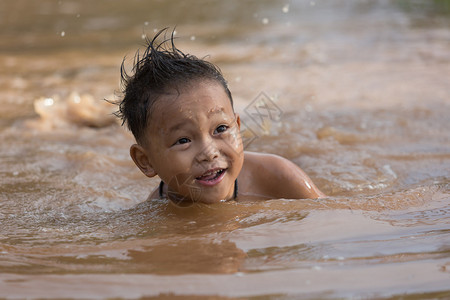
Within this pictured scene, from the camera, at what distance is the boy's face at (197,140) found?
2576mm

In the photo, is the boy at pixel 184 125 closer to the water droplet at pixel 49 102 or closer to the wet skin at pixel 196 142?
the wet skin at pixel 196 142

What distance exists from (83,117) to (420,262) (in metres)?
3.45

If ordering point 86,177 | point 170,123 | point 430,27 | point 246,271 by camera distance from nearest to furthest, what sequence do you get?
point 246,271 → point 170,123 → point 86,177 → point 430,27

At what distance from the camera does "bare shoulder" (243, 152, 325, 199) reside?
3.08 meters

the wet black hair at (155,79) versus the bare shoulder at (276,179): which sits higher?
the wet black hair at (155,79)

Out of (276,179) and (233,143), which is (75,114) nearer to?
(276,179)

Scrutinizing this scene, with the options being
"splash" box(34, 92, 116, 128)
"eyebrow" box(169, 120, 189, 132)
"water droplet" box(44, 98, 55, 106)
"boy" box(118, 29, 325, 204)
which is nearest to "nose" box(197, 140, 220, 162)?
"boy" box(118, 29, 325, 204)

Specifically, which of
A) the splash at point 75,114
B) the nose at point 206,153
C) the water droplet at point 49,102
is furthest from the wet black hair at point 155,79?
the water droplet at point 49,102

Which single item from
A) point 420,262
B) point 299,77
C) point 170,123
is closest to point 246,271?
point 420,262

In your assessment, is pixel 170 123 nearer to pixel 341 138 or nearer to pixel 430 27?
pixel 341 138

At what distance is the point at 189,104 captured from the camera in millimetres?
2584

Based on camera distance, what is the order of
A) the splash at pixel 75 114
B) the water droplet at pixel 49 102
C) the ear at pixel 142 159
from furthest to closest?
the water droplet at pixel 49 102 < the splash at pixel 75 114 < the ear at pixel 142 159

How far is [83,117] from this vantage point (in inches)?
194

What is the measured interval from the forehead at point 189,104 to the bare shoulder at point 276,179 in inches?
23.2
